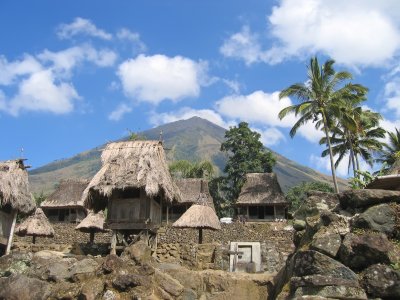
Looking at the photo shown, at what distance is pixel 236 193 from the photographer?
41.2 metres

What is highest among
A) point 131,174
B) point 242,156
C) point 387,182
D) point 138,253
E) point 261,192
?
point 242,156

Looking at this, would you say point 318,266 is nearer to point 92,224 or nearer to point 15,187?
point 15,187

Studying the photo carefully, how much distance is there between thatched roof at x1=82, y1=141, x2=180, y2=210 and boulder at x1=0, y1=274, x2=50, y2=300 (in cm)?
550

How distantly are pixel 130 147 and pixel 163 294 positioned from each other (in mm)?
8607

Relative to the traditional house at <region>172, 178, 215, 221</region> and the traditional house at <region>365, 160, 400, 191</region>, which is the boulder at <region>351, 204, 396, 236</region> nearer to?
the traditional house at <region>365, 160, 400, 191</region>

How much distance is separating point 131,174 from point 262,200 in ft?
56.4

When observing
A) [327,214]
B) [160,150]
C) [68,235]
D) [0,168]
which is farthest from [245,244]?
[68,235]

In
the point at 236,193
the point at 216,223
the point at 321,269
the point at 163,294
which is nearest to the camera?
the point at 321,269

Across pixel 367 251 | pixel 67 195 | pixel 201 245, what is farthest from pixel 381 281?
pixel 67 195

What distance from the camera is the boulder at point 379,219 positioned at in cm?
834

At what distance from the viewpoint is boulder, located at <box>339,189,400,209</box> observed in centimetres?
876

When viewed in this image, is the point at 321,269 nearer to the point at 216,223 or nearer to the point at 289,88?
the point at 216,223

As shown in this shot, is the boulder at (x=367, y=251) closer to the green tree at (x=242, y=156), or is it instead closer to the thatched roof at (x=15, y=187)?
the thatched roof at (x=15, y=187)

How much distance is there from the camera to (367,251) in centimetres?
787
